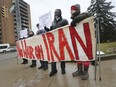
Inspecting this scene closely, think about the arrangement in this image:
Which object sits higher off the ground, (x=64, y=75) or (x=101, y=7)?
(x=101, y=7)

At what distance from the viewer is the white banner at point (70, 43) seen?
652 centimetres

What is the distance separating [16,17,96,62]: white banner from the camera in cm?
652

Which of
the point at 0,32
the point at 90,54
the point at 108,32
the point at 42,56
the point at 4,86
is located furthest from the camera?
the point at 0,32

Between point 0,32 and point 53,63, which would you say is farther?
point 0,32

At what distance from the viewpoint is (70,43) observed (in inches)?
278

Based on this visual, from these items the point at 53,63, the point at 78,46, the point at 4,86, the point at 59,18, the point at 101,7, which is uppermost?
the point at 101,7

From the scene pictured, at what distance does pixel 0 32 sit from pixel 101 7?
57551 mm

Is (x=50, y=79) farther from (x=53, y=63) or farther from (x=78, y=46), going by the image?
(x=78, y=46)

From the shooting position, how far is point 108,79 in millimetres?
6953

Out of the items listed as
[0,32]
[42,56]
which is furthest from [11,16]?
[42,56]

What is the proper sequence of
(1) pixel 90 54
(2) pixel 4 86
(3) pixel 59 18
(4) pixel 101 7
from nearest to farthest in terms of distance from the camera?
(1) pixel 90 54 → (2) pixel 4 86 → (3) pixel 59 18 → (4) pixel 101 7

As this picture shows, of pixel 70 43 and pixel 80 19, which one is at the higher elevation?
pixel 80 19

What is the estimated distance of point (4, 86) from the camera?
7.46 metres

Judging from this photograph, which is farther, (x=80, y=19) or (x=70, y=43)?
(x=70, y=43)
